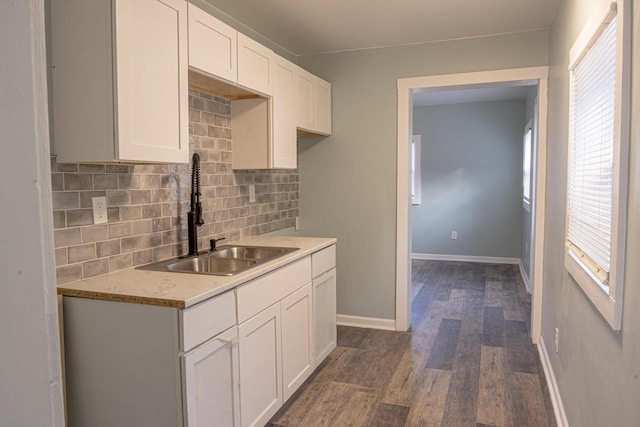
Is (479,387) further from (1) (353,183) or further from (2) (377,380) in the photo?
(1) (353,183)

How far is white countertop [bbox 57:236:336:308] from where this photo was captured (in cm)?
177

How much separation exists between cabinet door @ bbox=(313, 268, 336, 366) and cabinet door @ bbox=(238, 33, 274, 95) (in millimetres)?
1267

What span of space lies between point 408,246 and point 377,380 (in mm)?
1282

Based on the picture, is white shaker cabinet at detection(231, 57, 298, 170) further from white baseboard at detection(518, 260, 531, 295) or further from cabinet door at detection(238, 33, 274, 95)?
white baseboard at detection(518, 260, 531, 295)

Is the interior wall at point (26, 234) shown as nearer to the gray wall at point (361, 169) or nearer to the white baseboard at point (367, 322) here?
the gray wall at point (361, 169)

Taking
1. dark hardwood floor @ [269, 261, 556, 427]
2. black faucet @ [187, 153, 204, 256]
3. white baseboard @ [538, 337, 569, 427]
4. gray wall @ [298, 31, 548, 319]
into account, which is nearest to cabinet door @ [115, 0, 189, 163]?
black faucet @ [187, 153, 204, 256]

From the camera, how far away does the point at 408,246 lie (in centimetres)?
395

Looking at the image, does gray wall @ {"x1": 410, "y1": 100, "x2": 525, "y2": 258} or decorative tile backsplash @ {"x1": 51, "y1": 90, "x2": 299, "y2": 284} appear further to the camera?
gray wall @ {"x1": 410, "y1": 100, "x2": 525, "y2": 258}

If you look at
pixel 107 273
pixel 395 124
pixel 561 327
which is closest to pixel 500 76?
pixel 395 124

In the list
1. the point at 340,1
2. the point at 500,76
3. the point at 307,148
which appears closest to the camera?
the point at 340,1

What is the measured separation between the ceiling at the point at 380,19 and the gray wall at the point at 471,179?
357 centimetres

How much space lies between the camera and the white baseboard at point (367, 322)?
13.1ft

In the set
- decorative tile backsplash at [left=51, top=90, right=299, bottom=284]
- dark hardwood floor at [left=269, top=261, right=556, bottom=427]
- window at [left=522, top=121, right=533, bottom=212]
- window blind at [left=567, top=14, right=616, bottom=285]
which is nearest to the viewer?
window blind at [left=567, top=14, right=616, bottom=285]

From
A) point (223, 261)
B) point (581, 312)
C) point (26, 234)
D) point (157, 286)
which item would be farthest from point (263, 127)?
point (26, 234)
